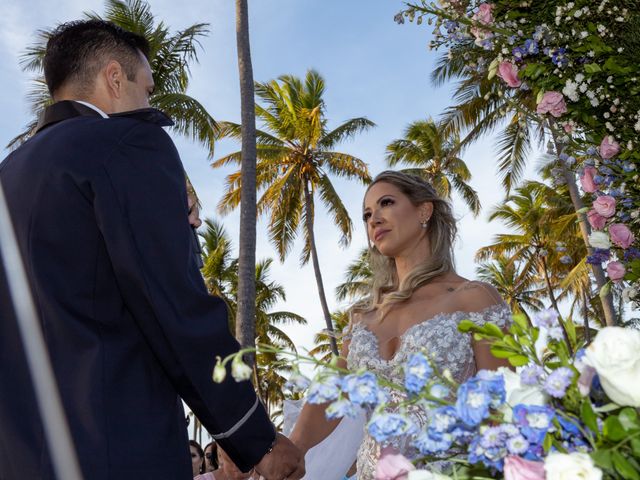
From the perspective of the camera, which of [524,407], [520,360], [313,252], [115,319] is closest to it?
[524,407]

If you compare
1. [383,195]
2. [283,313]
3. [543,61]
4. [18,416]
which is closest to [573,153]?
[543,61]

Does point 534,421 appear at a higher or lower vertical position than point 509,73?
lower

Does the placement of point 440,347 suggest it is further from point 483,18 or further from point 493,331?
point 493,331

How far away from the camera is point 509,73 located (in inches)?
118

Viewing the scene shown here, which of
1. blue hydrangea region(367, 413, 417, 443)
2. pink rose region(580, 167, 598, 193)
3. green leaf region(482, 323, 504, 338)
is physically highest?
pink rose region(580, 167, 598, 193)

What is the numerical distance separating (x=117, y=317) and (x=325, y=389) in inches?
51.1

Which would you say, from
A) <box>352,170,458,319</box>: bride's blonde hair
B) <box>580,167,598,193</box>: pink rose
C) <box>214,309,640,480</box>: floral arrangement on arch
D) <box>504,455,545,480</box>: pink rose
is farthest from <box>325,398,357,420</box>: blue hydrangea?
<box>352,170,458,319</box>: bride's blonde hair

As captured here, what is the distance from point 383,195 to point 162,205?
2180mm

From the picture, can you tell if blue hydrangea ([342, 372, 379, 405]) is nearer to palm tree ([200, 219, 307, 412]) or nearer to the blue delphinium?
the blue delphinium

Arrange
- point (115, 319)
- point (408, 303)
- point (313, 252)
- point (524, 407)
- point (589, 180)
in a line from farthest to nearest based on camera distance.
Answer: point (313, 252)
point (408, 303)
point (589, 180)
point (115, 319)
point (524, 407)

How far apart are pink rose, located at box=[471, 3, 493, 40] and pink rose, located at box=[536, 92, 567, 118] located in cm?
37

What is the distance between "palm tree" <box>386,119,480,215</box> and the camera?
3388cm

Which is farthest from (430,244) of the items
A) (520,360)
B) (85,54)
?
(520,360)

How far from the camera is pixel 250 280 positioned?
39.1 ft
